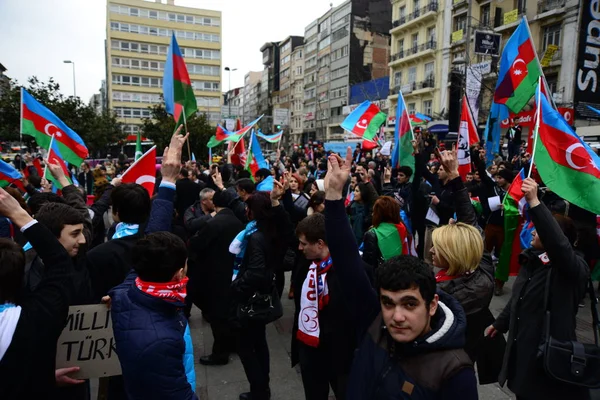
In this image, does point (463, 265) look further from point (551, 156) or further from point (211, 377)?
point (211, 377)

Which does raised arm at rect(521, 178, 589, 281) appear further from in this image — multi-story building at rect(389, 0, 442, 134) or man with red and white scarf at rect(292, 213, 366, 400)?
multi-story building at rect(389, 0, 442, 134)

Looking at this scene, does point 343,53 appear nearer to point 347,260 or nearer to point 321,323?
point 321,323

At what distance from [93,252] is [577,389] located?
2.96 m

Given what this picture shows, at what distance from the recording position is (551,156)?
3.33 metres

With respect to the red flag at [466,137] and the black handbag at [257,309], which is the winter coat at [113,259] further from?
the red flag at [466,137]

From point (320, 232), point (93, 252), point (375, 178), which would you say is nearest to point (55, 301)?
point (93, 252)

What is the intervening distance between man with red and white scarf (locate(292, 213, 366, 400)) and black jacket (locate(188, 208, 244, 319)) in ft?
4.11

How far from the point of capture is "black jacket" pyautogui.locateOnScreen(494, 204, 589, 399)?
229cm

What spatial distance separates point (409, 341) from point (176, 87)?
4.78 metres

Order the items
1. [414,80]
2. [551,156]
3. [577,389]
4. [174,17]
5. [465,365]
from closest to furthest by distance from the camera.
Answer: [465,365] → [577,389] → [551,156] → [414,80] → [174,17]

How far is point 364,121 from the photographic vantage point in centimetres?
996

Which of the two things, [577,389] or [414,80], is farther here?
[414,80]

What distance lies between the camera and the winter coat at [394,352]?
141 centimetres

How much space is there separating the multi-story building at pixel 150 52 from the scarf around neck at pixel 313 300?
59.8 meters
